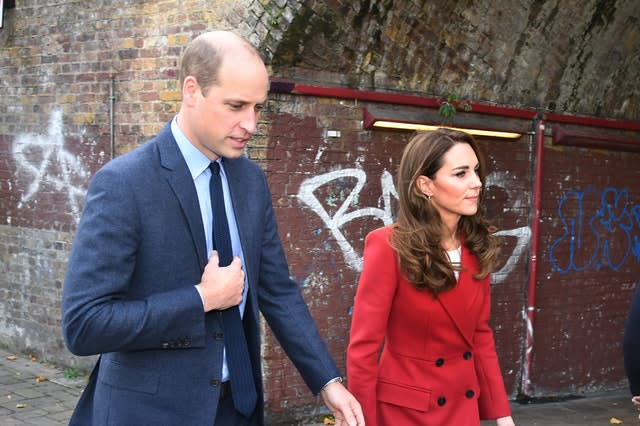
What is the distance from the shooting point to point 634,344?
10.6ft

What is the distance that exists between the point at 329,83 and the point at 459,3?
1464mm

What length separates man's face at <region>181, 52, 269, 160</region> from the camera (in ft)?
8.70

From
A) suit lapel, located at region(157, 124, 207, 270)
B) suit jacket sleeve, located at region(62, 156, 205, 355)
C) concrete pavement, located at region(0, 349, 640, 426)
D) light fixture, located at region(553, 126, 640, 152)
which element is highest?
light fixture, located at region(553, 126, 640, 152)

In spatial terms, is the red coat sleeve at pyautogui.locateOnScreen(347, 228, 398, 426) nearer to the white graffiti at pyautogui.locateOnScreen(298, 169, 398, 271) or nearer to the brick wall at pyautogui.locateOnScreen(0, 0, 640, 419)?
the brick wall at pyautogui.locateOnScreen(0, 0, 640, 419)

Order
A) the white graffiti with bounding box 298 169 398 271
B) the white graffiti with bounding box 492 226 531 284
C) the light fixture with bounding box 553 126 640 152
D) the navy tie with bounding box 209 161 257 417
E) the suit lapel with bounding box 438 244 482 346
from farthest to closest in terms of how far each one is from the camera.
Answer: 1. the light fixture with bounding box 553 126 640 152
2. the white graffiti with bounding box 492 226 531 284
3. the white graffiti with bounding box 298 169 398 271
4. the suit lapel with bounding box 438 244 482 346
5. the navy tie with bounding box 209 161 257 417

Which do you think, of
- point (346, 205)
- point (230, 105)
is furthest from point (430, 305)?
point (346, 205)

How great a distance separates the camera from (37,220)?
8500mm

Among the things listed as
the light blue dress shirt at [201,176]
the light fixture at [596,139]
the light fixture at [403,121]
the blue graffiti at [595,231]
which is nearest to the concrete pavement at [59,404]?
the blue graffiti at [595,231]

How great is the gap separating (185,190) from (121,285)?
375 mm

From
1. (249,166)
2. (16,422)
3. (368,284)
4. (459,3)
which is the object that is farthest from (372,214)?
(249,166)

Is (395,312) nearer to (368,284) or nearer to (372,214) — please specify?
(368,284)

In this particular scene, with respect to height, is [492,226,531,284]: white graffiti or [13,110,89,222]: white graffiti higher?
[13,110,89,222]: white graffiti

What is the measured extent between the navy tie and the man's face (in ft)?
0.61

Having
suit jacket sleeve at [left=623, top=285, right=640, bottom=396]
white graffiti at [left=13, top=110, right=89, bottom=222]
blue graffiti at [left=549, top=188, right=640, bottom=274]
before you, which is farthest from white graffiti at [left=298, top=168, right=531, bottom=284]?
suit jacket sleeve at [left=623, top=285, right=640, bottom=396]
